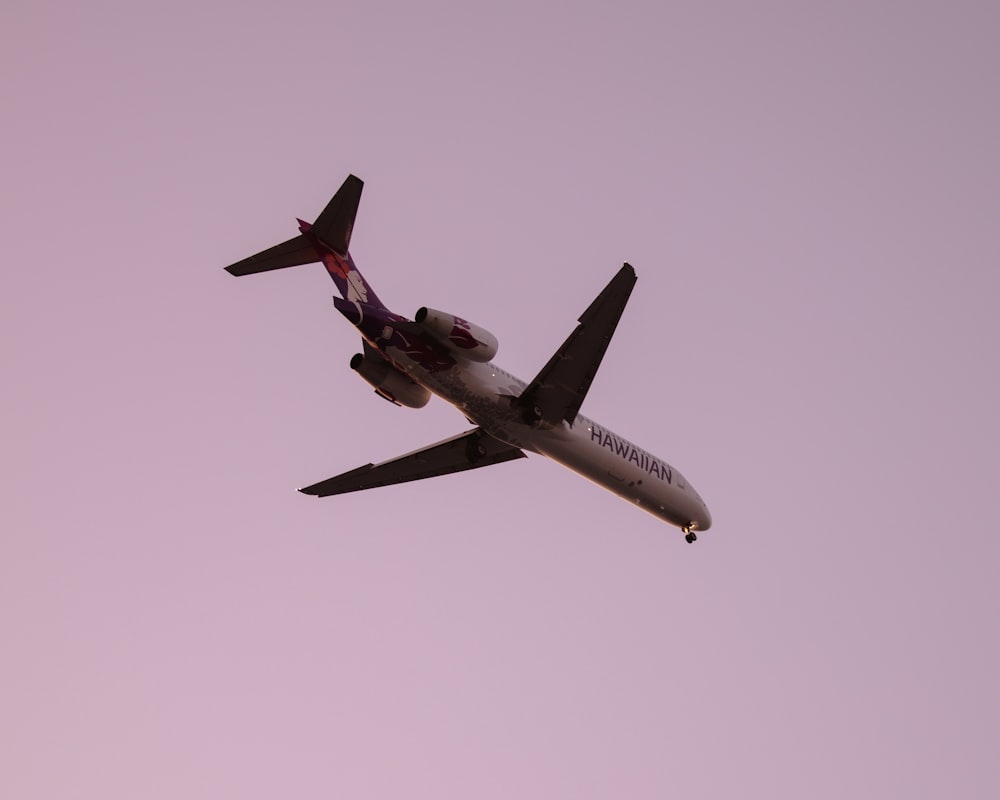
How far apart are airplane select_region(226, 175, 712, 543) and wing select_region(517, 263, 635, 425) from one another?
0.03 m

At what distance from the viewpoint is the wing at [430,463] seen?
114 feet

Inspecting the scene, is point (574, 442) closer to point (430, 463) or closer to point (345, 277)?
point (430, 463)

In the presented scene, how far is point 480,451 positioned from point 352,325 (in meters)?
7.13

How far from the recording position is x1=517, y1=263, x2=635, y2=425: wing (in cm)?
2886

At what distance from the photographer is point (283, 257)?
1211 inches

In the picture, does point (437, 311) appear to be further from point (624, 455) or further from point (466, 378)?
point (624, 455)

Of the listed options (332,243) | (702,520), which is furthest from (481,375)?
(702,520)

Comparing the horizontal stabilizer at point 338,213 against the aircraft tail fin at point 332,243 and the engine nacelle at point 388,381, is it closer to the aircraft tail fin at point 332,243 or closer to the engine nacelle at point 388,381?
the aircraft tail fin at point 332,243

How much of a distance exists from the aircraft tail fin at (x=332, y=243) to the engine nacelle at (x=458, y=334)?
2.59m

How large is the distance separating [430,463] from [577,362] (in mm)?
7180

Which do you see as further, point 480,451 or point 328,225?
point 480,451

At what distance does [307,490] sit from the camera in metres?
36.0

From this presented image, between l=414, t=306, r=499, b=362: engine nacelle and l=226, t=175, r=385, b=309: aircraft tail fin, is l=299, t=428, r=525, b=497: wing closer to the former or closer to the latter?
l=414, t=306, r=499, b=362: engine nacelle

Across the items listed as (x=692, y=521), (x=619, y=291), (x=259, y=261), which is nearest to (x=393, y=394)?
(x=259, y=261)
